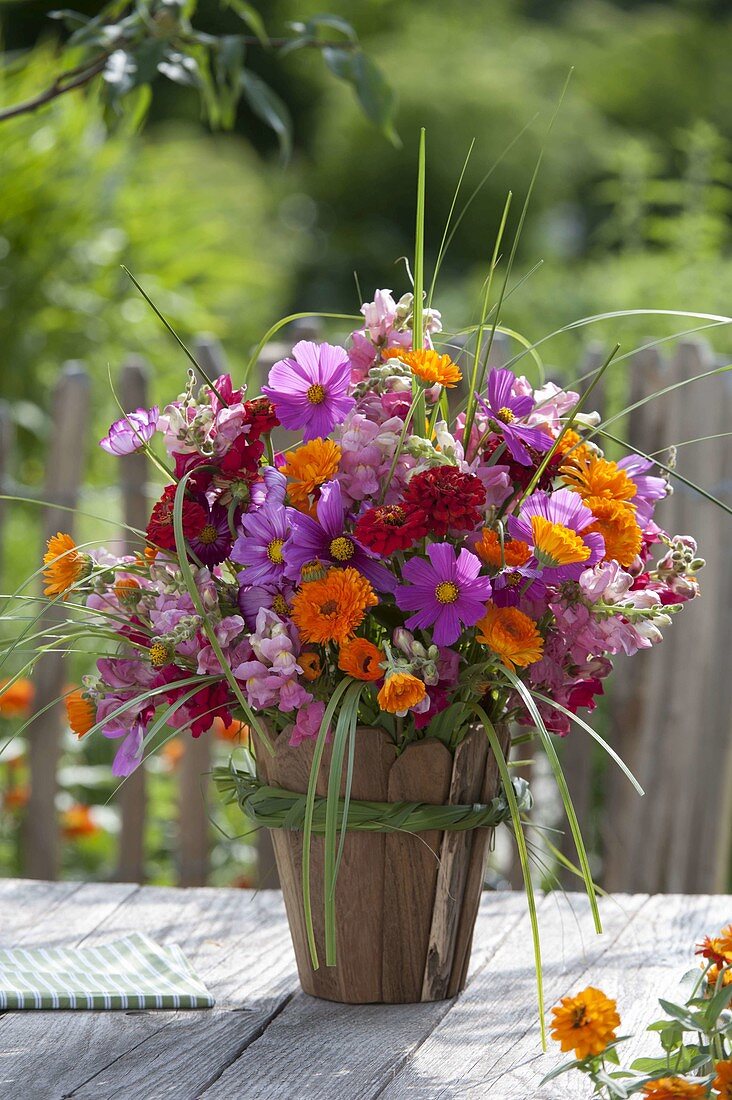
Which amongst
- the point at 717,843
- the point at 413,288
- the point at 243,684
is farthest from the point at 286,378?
the point at 717,843

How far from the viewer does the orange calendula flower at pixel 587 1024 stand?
2.50 ft

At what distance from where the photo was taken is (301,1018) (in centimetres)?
106

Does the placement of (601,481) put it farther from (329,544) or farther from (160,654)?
(160,654)

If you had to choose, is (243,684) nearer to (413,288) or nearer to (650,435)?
(413,288)

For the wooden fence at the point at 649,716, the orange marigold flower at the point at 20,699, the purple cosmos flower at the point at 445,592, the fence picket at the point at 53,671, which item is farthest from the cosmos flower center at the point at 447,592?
the orange marigold flower at the point at 20,699

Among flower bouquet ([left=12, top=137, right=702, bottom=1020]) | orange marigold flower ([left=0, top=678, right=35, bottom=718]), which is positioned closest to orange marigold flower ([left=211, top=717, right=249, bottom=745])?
flower bouquet ([left=12, top=137, right=702, bottom=1020])

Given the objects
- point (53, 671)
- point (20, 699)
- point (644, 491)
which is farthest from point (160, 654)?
point (20, 699)

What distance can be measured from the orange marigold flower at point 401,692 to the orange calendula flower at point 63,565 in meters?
0.27

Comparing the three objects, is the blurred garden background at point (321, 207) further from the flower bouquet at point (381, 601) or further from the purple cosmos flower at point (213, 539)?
the purple cosmos flower at point (213, 539)

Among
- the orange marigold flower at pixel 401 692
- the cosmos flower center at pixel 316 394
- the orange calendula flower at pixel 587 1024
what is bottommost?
the orange calendula flower at pixel 587 1024

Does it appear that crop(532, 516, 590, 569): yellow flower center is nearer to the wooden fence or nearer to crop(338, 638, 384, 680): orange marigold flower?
crop(338, 638, 384, 680): orange marigold flower

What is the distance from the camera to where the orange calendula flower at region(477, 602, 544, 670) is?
917mm

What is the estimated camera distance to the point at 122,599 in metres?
1.00

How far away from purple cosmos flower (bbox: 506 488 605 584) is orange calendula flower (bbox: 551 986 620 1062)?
301 mm
